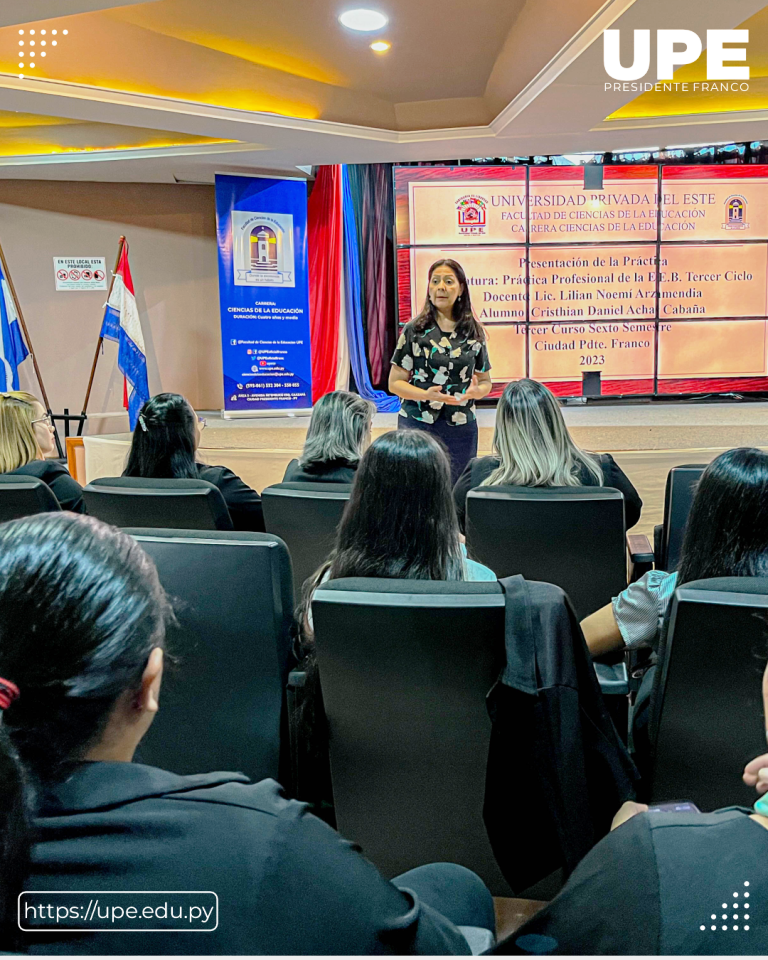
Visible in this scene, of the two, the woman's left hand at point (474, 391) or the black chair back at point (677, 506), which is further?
the woman's left hand at point (474, 391)

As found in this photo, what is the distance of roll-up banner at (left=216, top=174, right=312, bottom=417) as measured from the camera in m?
6.41

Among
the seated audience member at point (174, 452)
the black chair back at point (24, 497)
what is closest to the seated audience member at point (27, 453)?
the seated audience member at point (174, 452)

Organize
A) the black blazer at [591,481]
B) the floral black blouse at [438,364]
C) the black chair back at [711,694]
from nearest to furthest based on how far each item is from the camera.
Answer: the black chair back at [711,694] → the black blazer at [591,481] → the floral black blouse at [438,364]

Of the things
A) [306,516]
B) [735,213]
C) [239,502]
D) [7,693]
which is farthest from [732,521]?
[735,213]

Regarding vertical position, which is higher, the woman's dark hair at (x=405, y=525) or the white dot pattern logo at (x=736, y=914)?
the woman's dark hair at (x=405, y=525)

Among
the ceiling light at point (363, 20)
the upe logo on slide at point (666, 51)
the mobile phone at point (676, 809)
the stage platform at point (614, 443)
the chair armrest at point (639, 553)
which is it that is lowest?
the chair armrest at point (639, 553)

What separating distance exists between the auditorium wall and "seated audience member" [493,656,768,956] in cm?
693

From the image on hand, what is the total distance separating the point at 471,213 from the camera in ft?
23.5

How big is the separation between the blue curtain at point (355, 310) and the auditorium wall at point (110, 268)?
3.98 ft

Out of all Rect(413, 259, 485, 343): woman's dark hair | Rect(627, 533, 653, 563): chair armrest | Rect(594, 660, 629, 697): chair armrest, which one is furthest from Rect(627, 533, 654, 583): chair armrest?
Rect(413, 259, 485, 343): woman's dark hair

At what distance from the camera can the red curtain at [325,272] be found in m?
7.09

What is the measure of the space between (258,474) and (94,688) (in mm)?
3805

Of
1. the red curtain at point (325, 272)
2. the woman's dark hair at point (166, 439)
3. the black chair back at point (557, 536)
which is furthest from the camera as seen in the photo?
the red curtain at point (325, 272)

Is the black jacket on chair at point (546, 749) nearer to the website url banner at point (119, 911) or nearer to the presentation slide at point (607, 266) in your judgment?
the website url banner at point (119, 911)
